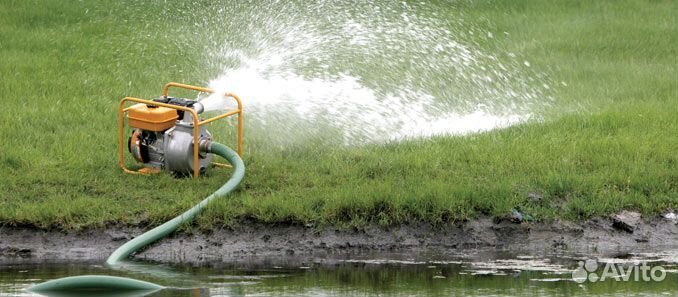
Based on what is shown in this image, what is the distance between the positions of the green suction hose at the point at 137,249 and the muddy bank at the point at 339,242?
109 mm

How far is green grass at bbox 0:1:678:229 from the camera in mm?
9250

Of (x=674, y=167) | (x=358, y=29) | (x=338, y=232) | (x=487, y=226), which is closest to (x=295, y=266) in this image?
(x=338, y=232)

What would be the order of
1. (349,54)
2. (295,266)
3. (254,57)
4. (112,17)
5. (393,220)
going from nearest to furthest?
(295,266) < (393,220) < (254,57) < (349,54) < (112,17)

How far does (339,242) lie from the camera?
9008mm

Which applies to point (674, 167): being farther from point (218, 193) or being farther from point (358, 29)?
point (358, 29)

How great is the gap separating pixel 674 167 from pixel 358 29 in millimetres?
4749

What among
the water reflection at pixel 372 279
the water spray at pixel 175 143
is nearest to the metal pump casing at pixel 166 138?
the water spray at pixel 175 143

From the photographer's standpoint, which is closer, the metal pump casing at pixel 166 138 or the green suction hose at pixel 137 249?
the green suction hose at pixel 137 249

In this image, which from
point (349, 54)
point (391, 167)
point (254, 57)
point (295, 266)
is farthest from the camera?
point (349, 54)

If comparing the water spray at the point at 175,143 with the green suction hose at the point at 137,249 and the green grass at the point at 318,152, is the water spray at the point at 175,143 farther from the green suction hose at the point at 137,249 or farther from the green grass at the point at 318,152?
the green grass at the point at 318,152

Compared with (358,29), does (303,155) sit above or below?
below

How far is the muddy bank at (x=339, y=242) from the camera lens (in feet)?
29.0

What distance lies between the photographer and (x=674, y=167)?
10.1m

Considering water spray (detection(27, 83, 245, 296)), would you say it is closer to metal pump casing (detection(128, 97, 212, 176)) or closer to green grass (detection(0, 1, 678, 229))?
metal pump casing (detection(128, 97, 212, 176))
